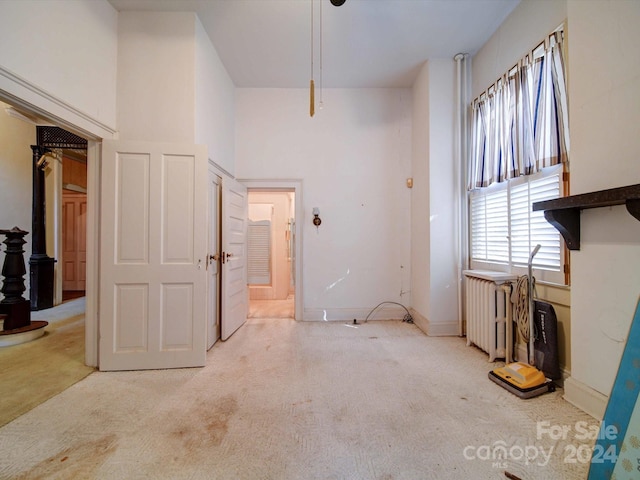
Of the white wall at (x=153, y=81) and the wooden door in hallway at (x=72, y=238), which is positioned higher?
the white wall at (x=153, y=81)

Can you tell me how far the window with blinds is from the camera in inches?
83.9

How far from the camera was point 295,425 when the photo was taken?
163 centimetres

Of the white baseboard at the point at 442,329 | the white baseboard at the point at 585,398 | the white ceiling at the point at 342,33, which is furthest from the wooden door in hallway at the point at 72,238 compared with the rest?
the white baseboard at the point at 585,398

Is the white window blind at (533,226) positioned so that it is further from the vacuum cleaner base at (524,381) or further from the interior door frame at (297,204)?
the interior door frame at (297,204)

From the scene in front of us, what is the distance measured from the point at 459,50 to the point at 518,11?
2.19 ft

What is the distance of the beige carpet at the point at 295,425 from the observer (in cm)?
132

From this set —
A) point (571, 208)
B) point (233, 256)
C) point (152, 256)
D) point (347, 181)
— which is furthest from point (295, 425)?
point (347, 181)

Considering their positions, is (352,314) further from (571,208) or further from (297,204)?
(571,208)

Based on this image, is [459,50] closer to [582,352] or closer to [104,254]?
[582,352]

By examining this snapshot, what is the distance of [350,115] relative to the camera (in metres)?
3.88

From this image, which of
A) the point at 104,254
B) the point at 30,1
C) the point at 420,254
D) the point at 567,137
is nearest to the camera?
the point at 30,1

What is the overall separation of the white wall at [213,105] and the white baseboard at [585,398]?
Result: 384 cm

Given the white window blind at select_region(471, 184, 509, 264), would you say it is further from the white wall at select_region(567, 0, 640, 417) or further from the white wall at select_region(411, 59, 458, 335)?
the white wall at select_region(567, 0, 640, 417)

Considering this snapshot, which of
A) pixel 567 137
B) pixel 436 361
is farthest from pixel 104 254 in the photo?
pixel 567 137
